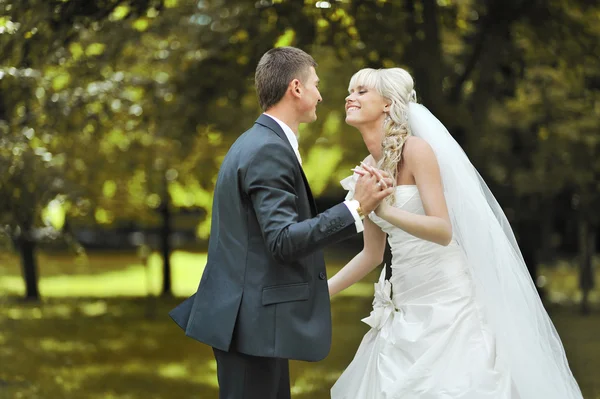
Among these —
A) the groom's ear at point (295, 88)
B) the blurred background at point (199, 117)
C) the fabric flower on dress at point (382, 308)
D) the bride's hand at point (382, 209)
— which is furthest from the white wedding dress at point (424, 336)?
the blurred background at point (199, 117)

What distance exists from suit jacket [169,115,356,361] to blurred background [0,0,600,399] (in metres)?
4.20

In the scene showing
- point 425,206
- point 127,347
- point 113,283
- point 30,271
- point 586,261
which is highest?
point 425,206

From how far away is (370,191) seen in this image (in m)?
3.41

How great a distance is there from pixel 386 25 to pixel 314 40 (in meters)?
0.80

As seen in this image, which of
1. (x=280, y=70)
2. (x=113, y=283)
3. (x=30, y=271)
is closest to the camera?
(x=280, y=70)

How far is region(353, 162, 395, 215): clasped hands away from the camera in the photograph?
11.2 ft

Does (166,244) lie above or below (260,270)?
below

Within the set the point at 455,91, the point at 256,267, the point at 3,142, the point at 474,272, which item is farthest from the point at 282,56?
the point at 455,91

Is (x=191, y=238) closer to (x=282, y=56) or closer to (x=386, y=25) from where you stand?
(x=386, y=25)

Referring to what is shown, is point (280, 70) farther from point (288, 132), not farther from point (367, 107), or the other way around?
point (367, 107)

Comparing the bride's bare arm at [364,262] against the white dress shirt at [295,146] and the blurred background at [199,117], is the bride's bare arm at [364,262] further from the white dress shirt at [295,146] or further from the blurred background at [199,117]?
the blurred background at [199,117]

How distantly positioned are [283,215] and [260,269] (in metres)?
0.30

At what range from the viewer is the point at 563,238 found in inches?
1379

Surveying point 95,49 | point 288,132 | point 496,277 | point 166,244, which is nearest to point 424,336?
point 496,277
